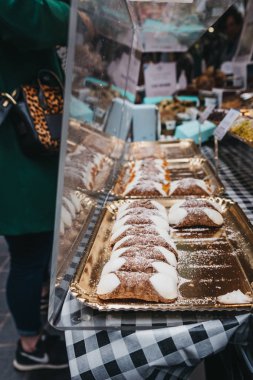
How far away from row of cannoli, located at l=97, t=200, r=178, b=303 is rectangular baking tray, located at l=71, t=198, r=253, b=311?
0.03 m

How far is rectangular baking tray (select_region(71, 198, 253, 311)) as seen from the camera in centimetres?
123

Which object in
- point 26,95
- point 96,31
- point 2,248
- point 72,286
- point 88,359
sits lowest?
point 2,248

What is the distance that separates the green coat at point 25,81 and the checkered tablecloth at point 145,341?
3.00 ft

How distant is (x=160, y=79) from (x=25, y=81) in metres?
2.90

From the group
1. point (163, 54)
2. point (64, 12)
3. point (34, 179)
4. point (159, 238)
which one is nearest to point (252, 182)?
point (159, 238)

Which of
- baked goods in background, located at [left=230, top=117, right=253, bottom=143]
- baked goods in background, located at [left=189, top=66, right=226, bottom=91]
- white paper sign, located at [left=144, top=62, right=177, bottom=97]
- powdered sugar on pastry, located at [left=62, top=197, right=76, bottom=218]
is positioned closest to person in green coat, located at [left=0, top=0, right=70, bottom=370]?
powdered sugar on pastry, located at [left=62, top=197, right=76, bottom=218]

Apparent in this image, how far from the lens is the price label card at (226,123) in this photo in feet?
7.66

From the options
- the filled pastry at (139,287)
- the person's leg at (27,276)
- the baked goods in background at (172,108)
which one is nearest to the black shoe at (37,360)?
the person's leg at (27,276)

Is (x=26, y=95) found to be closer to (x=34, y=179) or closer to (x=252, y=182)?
(x=34, y=179)

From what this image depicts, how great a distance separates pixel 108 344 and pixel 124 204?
0.96 m

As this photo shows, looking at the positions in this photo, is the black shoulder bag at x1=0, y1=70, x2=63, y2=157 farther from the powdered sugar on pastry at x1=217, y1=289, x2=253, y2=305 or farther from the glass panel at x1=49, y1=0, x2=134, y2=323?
the powdered sugar on pastry at x1=217, y1=289, x2=253, y2=305

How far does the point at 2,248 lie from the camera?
4.08 meters

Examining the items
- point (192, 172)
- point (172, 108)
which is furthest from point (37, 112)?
point (172, 108)

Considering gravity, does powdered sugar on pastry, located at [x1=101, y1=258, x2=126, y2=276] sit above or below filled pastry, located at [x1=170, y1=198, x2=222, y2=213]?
below
